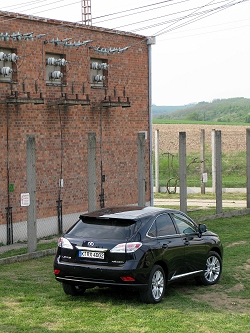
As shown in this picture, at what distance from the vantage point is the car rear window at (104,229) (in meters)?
11.3

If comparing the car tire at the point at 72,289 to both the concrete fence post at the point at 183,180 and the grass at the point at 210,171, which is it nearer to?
the concrete fence post at the point at 183,180

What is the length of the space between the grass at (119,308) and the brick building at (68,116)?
493 cm

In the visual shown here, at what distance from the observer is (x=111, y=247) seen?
11.0 m

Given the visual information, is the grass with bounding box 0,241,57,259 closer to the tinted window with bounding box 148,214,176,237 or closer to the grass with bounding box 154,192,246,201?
the tinted window with bounding box 148,214,176,237

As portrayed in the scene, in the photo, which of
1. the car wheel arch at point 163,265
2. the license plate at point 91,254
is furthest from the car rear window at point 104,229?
the car wheel arch at point 163,265

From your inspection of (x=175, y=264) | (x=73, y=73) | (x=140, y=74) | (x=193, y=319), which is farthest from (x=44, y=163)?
(x=193, y=319)

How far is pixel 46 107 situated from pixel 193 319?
11.7 metres

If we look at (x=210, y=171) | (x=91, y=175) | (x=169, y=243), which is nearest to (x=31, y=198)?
(x=91, y=175)

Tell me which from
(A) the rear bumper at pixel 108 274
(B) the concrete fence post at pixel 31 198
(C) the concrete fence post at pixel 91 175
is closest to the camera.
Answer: (A) the rear bumper at pixel 108 274

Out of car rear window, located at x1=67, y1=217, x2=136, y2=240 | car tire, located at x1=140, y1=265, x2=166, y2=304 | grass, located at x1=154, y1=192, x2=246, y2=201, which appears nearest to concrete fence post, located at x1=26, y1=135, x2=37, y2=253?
car rear window, located at x1=67, y1=217, x2=136, y2=240

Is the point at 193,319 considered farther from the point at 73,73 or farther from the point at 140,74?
the point at 140,74

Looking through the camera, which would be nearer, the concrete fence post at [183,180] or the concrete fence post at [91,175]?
the concrete fence post at [91,175]

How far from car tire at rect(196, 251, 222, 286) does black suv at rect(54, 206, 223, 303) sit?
544mm

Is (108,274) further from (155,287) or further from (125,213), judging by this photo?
(125,213)
